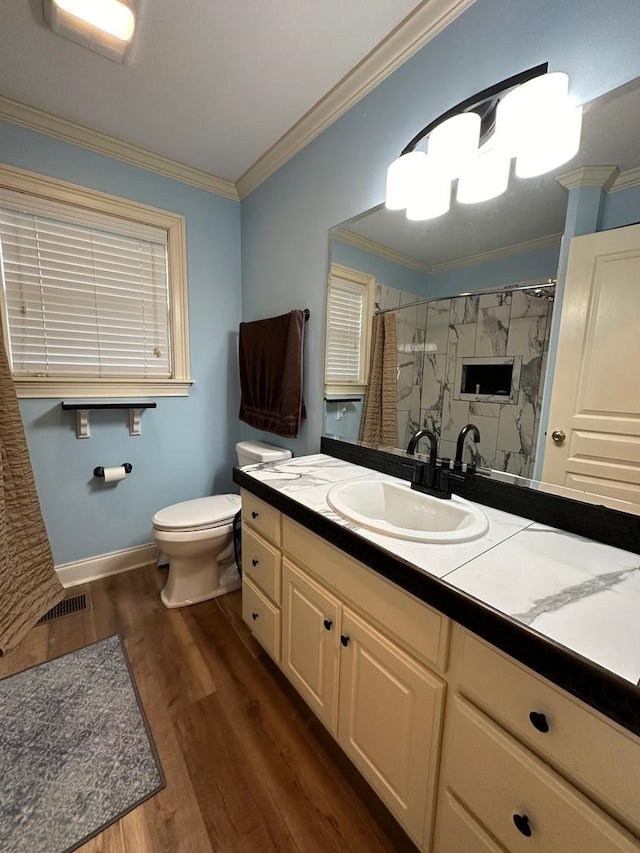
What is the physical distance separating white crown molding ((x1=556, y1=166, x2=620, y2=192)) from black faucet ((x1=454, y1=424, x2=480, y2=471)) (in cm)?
69

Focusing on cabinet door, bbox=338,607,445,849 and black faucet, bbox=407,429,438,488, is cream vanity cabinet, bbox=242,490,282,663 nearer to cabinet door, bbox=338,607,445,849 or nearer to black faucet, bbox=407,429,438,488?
cabinet door, bbox=338,607,445,849

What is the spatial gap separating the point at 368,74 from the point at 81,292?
5.54 feet

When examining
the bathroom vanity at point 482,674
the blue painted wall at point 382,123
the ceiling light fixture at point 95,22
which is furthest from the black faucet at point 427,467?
the ceiling light fixture at point 95,22

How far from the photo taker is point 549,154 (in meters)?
0.93

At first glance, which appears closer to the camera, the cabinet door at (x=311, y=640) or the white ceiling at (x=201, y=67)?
the cabinet door at (x=311, y=640)

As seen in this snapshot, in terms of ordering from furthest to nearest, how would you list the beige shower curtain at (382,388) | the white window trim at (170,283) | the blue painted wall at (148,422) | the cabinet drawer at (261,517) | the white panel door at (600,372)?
1. the blue painted wall at (148,422)
2. the white window trim at (170,283)
3. the beige shower curtain at (382,388)
4. the cabinet drawer at (261,517)
5. the white panel door at (600,372)

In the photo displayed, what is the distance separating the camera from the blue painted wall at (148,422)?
178cm

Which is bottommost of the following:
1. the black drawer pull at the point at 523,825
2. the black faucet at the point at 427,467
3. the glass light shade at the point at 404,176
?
the black drawer pull at the point at 523,825

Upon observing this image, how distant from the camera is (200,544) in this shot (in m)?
1.74

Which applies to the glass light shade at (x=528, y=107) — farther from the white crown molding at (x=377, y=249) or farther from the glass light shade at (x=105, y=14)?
the glass light shade at (x=105, y=14)

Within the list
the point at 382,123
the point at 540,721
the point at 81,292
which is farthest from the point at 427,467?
the point at 81,292

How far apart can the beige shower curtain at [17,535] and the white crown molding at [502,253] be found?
1.95 meters

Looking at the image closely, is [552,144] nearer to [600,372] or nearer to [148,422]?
[600,372]

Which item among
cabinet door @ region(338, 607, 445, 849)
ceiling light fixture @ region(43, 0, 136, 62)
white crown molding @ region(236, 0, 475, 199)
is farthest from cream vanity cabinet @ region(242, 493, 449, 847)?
ceiling light fixture @ region(43, 0, 136, 62)
